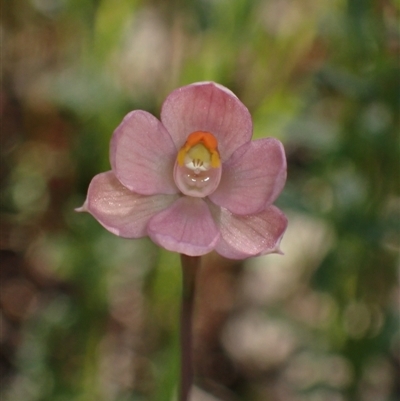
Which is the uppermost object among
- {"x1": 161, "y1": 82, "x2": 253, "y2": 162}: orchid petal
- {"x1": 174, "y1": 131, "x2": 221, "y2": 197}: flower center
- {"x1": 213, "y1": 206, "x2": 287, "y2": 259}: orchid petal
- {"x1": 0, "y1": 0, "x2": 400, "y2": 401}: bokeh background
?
{"x1": 161, "y1": 82, "x2": 253, "y2": 162}: orchid petal

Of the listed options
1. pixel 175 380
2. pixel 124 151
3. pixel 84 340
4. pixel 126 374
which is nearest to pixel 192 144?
pixel 124 151

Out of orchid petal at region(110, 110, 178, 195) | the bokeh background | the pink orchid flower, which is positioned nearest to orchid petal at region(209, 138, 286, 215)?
the pink orchid flower

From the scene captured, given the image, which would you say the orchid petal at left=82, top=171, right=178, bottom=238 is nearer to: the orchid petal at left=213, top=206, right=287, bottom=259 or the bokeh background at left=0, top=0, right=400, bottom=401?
the orchid petal at left=213, top=206, right=287, bottom=259

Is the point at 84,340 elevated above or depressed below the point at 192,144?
below

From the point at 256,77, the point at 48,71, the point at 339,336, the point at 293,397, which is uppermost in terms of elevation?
the point at 256,77

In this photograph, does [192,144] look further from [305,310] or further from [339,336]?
[305,310]

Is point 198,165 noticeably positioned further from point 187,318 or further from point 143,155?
point 187,318

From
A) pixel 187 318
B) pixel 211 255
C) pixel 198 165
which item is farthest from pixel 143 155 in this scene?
pixel 211 255
